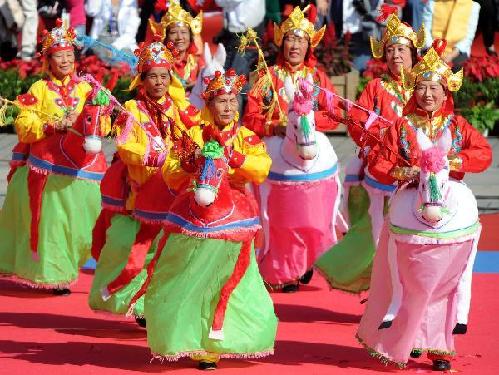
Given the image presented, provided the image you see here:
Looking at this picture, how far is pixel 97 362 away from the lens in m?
9.84

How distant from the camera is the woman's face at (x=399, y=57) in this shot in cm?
1173

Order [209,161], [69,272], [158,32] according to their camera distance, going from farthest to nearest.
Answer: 1. [158,32]
2. [69,272]
3. [209,161]

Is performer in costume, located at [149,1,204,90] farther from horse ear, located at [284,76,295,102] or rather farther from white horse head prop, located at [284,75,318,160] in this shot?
white horse head prop, located at [284,75,318,160]

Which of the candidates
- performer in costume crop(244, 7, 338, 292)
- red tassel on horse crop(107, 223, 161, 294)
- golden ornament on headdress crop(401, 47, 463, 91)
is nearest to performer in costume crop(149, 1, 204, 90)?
performer in costume crop(244, 7, 338, 292)

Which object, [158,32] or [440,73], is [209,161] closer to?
[440,73]

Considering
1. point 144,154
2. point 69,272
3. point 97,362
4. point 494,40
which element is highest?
point 144,154

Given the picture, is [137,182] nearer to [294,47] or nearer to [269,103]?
[269,103]

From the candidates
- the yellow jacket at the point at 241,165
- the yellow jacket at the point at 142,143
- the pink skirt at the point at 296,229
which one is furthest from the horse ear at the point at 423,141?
the pink skirt at the point at 296,229

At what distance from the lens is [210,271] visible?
9.52 m

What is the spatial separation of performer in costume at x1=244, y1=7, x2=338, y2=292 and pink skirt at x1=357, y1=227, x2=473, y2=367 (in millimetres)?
2604

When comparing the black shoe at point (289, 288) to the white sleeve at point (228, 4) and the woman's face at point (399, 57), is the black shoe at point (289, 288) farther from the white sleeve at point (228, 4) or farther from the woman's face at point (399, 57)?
the white sleeve at point (228, 4)

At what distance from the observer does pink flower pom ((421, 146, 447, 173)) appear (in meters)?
9.23

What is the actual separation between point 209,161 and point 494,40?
39.1 feet

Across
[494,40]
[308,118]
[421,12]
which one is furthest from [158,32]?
[494,40]
